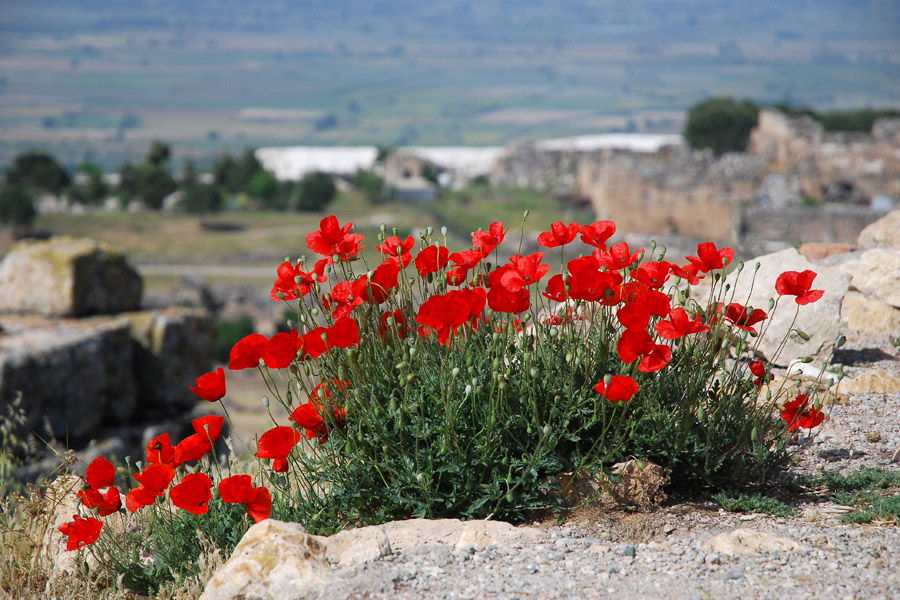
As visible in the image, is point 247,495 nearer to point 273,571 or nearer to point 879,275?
point 273,571

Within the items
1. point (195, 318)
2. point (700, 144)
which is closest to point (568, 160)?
point (700, 144)

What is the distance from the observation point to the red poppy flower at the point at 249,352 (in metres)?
2.88

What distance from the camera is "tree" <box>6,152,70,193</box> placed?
73.0 meters

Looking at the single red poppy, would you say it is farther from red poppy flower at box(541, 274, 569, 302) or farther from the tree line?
the tree line

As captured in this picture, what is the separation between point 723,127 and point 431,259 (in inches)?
2416

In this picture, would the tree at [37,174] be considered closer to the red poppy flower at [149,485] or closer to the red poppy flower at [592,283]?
the red poppy flower at [149,485]

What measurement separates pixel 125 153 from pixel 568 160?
139 meters

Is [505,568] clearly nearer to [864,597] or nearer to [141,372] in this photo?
[864,597]

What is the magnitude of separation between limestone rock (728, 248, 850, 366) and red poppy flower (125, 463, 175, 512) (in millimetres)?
2973

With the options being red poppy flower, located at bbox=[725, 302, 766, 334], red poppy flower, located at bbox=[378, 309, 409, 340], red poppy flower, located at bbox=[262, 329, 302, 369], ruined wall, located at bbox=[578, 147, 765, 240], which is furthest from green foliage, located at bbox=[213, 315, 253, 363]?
red poppy flower, located at bbox=[725, 302, 766, 334]

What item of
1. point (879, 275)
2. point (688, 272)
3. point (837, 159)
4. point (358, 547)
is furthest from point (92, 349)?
point (837, 159)

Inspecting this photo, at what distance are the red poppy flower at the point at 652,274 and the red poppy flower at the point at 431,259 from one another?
2.39ft

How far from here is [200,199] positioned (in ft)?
202

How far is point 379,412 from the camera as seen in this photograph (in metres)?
2.96
